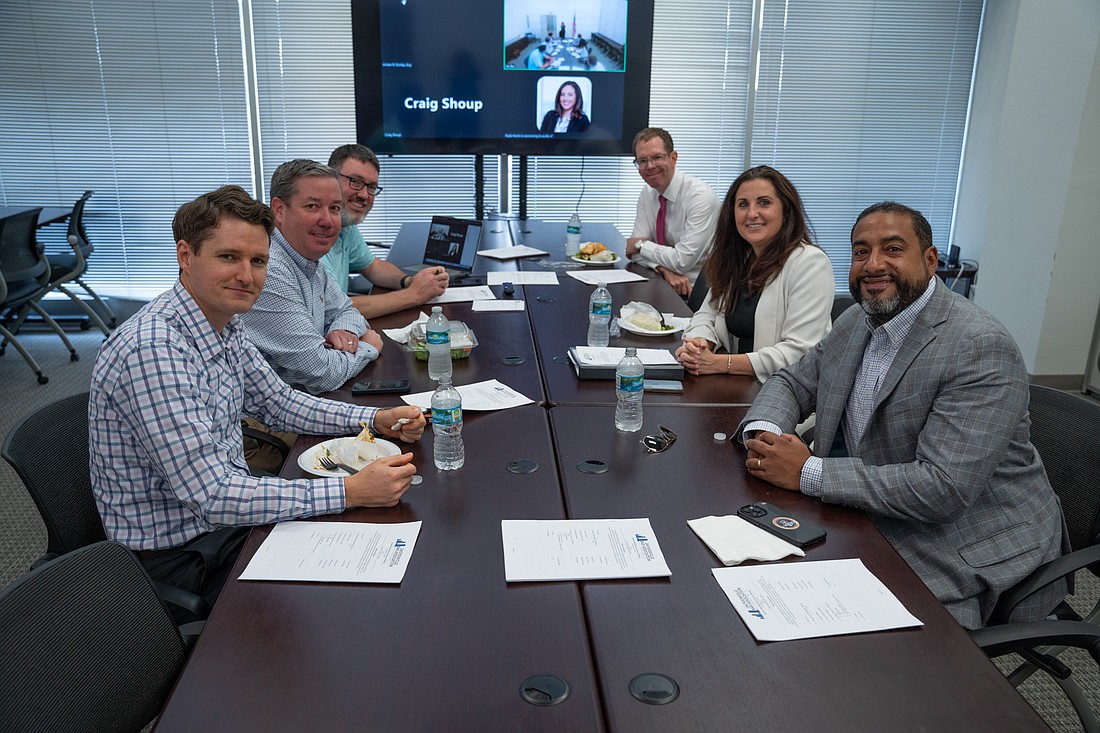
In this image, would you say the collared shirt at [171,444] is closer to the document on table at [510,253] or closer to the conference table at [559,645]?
the conference table at [559,645]

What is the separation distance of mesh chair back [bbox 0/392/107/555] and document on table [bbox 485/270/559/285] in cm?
216

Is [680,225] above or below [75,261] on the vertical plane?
above

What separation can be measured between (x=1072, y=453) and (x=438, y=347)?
1.71 m

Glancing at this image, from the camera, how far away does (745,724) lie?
1.12 metres

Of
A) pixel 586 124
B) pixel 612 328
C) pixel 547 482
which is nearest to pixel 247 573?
pixel 547 482

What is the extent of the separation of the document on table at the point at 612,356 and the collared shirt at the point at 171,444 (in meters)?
1.11

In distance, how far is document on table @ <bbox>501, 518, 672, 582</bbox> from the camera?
147cm

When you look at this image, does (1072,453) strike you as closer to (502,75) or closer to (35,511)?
(35,511)

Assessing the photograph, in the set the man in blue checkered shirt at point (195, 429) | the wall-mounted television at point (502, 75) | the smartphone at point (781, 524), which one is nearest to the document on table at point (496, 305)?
the man in blue checkered shirt at point (195, 429)

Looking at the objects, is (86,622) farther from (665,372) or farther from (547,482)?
(665,372)

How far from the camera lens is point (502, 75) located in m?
5.43

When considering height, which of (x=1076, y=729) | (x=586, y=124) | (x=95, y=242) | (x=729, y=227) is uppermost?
(x=586, y=124)

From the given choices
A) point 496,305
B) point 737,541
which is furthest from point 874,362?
point 496,305

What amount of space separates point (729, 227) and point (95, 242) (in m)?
4.98
